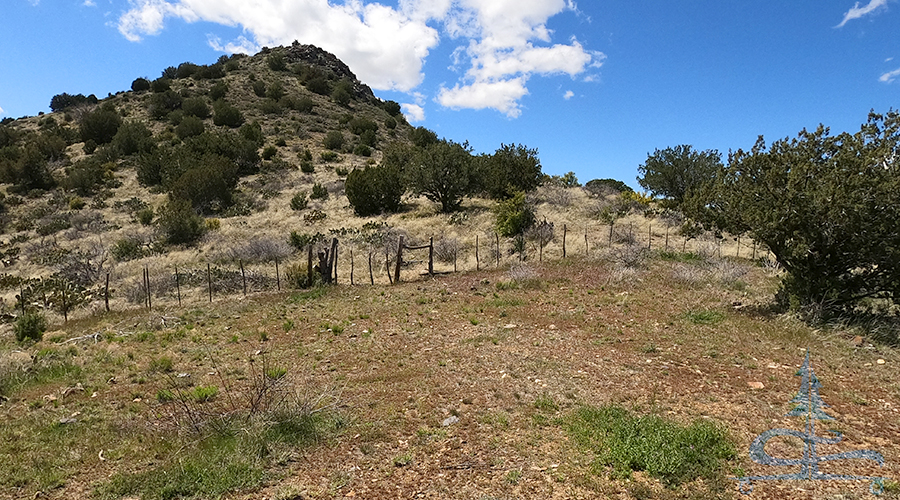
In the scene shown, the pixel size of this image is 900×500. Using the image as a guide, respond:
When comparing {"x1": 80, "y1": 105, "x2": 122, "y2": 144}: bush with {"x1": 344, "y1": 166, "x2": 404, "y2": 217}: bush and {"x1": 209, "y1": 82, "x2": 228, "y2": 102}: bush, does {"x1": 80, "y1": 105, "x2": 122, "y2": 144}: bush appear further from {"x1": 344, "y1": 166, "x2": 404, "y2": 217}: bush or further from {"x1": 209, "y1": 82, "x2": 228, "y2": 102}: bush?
{"x1": 344, "y1": 166, "x2": 404, "y2": 217}: bush

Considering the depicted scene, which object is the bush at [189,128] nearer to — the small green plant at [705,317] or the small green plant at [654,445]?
the small green plant at [705,317]

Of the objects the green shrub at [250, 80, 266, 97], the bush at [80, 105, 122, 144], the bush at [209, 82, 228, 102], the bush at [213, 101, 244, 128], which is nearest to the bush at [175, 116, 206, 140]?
the bush at [213, 101, 244, 128]

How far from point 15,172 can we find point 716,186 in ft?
138

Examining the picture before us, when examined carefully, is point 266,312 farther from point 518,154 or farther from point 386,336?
point 518,154

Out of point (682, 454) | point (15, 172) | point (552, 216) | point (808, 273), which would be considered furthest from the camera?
point (15, 172)

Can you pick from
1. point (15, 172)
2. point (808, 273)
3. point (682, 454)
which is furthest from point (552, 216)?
point (15, 172)

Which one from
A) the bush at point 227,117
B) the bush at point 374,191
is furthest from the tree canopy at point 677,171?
the bush at point 227,117

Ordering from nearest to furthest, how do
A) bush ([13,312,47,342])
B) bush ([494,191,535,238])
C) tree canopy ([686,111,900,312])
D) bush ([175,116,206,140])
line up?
tree canopy ([686,111,900,312]) < bush ([13,312,47,342]) < bush ([494,191,535,238]) < bush ([175,116,206,140])

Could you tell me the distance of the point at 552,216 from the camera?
22141 mm
